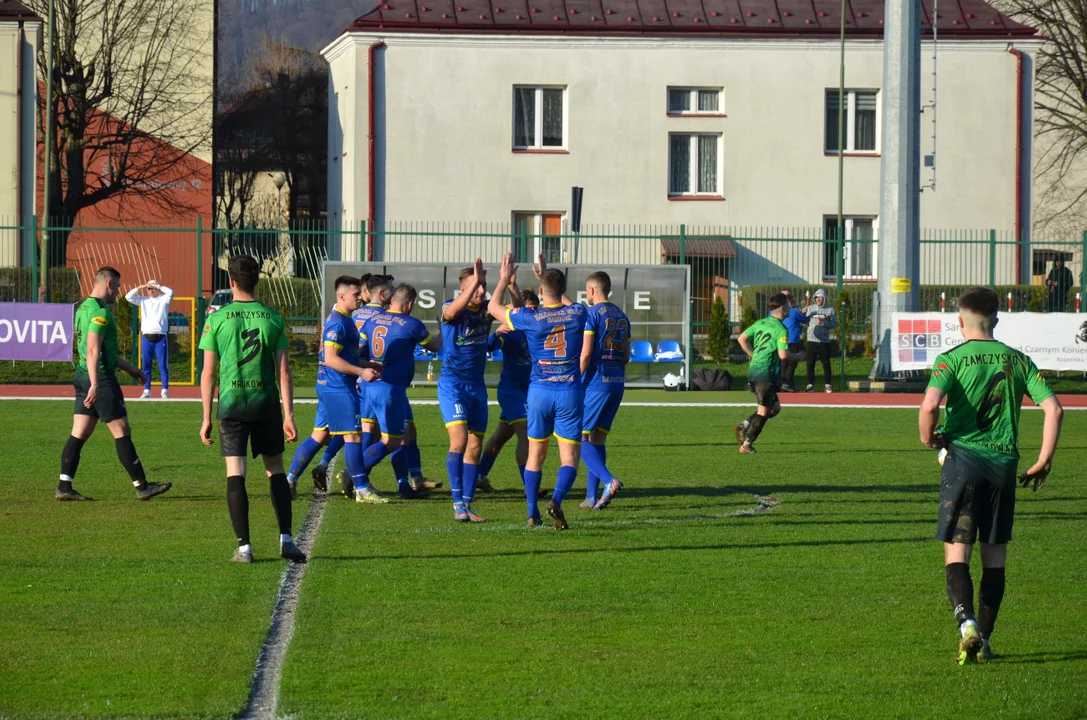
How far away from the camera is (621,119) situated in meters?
39.4

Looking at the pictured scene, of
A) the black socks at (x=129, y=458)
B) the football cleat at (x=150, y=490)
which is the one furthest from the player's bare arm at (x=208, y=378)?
the football cleat at (x=150, y=490)

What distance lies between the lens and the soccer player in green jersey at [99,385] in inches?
451

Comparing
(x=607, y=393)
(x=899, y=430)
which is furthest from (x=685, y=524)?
(x=899, y=430)

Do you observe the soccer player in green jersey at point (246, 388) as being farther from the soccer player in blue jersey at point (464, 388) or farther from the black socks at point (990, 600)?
the black socks at point (990, 600)

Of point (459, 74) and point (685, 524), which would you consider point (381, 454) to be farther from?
point (459, 74)

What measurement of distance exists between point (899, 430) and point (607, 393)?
339 inches

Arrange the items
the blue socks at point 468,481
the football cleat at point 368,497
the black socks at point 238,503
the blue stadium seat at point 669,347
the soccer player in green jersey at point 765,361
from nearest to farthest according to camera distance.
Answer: the black socks at point 238,503, the blue socks at point 468,481, the football cleat at point 368,497, the soccer player in green jersey at point 765,361, the blue stadium seat at point 669,347

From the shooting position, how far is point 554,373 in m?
10.2

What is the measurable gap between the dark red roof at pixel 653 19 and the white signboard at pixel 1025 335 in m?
16.2

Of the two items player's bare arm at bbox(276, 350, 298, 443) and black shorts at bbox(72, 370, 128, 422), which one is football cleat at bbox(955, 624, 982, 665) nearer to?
player's bare arm at bbox(276, 350, 298, 443)

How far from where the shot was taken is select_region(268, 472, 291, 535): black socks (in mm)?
8883

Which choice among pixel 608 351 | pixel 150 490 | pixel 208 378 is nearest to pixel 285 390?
pixel 208 378

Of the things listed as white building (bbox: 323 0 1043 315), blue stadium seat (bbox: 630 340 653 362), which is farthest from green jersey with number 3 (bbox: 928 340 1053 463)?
white building (bbox: 323 0 1043 315)

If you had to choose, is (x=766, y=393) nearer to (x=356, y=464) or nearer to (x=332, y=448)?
(x=332, y=448)
